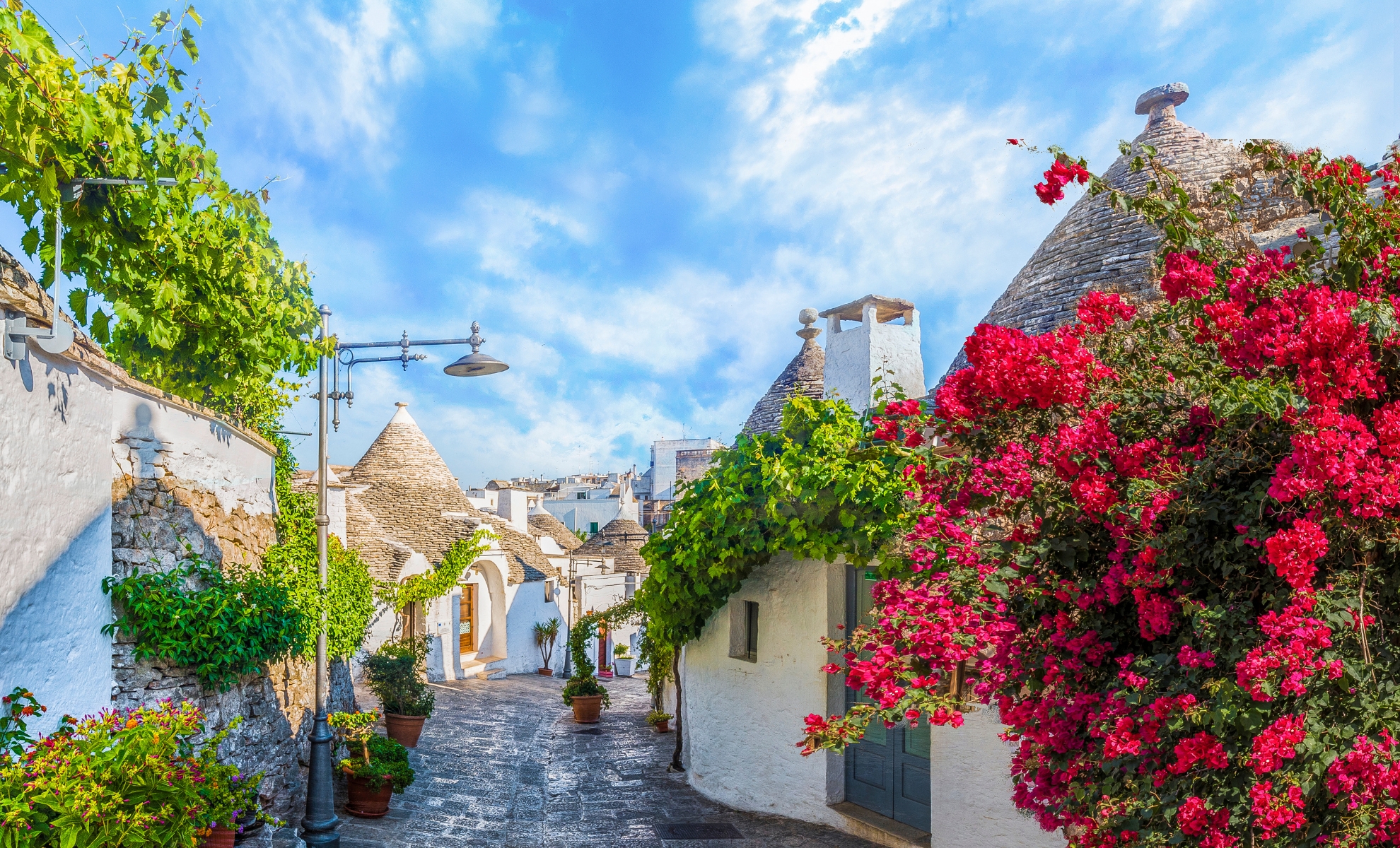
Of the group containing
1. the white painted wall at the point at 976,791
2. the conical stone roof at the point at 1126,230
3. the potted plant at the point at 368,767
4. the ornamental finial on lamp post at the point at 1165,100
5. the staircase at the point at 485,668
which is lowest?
the staircase at the point at 485,668

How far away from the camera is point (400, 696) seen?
11.6 m

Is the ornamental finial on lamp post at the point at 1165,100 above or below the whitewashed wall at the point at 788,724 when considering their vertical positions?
above

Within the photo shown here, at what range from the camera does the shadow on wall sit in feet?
14.9

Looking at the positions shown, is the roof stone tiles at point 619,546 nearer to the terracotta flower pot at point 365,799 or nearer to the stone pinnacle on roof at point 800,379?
the stone pinnacle on roof at point 800,379

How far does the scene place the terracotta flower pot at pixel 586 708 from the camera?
15.1 m

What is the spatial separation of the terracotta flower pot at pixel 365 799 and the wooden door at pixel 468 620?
14.5 m

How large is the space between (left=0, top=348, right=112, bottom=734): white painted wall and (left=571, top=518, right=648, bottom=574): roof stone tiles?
23.8m

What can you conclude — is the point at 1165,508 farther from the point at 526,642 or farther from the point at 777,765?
the point at 526,642

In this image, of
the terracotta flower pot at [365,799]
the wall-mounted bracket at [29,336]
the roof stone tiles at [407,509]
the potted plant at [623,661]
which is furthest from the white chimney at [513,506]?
the wall-mounted bracket at [29,336]

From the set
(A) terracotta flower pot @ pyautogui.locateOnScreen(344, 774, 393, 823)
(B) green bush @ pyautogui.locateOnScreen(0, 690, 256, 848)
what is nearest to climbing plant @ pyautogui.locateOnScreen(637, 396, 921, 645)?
(A) terracotta flower pot @ pyautogui.locateOnScreen(344, 774, 393, 823)

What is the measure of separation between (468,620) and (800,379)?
13.6 meters

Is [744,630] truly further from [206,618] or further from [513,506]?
[513,506]

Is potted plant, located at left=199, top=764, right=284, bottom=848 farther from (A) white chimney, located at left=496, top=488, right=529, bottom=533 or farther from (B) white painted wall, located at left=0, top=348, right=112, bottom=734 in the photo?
(A) white chimney, located at left=496, top=488, right=529, bottom=533

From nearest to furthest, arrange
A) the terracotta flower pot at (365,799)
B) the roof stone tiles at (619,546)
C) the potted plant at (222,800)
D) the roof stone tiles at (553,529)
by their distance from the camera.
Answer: the potted plant at (222,800)
the terracotta flower pot at (365,799)
the roof stone tiles at (619,546)
the roof stone tiles at (553,529)
